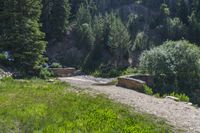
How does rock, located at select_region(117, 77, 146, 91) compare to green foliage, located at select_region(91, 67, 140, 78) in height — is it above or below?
above

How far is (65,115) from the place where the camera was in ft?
49.7

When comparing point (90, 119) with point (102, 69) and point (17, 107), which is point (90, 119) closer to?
point (17, 107)

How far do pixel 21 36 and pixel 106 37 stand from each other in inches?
1201

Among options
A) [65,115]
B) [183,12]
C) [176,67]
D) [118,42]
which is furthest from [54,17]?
[65,115]

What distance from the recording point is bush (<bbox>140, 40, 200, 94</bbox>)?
33625mm

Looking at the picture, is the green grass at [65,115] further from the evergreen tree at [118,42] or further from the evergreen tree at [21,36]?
the evergreen tree at [118,42]

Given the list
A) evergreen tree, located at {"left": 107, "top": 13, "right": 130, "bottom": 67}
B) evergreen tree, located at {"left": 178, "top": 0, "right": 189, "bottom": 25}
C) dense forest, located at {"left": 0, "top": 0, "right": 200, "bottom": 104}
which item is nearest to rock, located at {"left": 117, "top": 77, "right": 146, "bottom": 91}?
dense forest, located at {"left": 0, "top": 0, "right": 200, "bottom": 104}

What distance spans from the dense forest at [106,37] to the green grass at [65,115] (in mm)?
11408

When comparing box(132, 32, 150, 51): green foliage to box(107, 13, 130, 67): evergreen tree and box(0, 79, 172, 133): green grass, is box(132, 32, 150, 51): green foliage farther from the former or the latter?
box(0, 79, 172, 133): green grass

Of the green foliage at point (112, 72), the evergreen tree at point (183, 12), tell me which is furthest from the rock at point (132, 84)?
the evergreen tree at point (183, 12)

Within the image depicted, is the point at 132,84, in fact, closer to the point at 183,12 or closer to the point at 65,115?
the point at 65,115

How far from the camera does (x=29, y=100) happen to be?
17172 millimetres

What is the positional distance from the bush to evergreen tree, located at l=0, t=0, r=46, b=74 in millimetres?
9335

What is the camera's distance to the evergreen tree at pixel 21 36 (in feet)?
97.4
